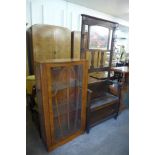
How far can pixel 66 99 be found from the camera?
1.99m

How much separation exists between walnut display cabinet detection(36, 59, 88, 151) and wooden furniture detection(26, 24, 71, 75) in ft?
5.46

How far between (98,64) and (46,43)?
1653mm

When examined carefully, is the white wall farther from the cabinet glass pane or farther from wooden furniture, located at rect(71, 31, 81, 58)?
the cabinet glass pane

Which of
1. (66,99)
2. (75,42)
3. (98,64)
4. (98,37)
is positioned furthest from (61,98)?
(75,42)

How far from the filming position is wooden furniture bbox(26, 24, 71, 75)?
11.0ft

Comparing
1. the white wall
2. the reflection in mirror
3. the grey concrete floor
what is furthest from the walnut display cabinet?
the white wall

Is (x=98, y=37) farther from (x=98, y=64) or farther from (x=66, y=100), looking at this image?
(x=66, y=100)

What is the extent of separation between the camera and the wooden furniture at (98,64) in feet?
7.39
